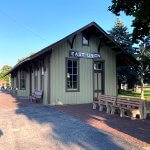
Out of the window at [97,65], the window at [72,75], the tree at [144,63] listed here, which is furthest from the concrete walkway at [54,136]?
the tree at [144,63]

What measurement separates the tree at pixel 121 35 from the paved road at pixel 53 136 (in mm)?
20372

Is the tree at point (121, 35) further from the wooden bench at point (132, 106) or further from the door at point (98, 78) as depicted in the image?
the wooden bench at point (132, 106)

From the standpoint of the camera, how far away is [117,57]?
21234 millimetres

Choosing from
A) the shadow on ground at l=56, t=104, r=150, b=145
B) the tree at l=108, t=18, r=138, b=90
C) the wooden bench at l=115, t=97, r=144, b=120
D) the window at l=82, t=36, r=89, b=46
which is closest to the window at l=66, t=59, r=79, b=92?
the window at l=82, t=36, r=89, b=46

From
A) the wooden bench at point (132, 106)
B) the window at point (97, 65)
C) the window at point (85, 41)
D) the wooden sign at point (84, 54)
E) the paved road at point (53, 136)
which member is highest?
the window at point (85, 41)

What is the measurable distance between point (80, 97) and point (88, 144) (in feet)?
37.8

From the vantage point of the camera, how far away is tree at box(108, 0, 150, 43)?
37.2 ft

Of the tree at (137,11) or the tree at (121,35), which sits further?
the tree at (121,35)

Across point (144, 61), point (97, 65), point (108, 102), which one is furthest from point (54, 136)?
point (144, 61)

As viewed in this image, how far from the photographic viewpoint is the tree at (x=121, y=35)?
99.5ft

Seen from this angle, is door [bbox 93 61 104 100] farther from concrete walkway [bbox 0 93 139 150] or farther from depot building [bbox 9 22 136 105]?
concrete walkway [bbox 0 93 139 150]

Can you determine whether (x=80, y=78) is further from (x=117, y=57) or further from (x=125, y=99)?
(x=125, y=99)

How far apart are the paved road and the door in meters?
8.46

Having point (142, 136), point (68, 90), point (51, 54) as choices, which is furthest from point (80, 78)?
point (142, 136)
